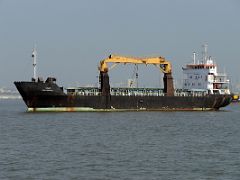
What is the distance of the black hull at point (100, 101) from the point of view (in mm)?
57000

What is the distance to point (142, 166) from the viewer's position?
23016 mm

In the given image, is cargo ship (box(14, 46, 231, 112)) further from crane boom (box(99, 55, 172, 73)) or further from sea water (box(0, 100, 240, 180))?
sea water (box(0, 100, 240, 180))

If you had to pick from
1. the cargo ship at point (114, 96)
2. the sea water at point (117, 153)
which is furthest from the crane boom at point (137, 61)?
the sea water at point (117, 153)

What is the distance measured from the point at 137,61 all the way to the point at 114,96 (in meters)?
6.40

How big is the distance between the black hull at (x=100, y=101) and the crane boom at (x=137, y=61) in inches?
167

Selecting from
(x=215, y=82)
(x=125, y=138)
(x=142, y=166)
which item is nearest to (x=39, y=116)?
(x=125, y=138)

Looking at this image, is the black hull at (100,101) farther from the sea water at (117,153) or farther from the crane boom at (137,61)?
the sea water at (117,153)

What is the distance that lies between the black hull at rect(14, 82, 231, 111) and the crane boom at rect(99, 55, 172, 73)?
4237 mm

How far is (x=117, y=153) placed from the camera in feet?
87.3

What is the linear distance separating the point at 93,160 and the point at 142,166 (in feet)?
8.67

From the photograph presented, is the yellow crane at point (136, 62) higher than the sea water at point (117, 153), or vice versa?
the yellow crane at point (136, 62)

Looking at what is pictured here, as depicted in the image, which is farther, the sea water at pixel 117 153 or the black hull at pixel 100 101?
the black hull at pixel 100 101

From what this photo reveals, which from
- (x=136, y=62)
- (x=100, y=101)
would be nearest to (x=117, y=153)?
(x=100, y=101)

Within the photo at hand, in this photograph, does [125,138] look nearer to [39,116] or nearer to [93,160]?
[93,160]
